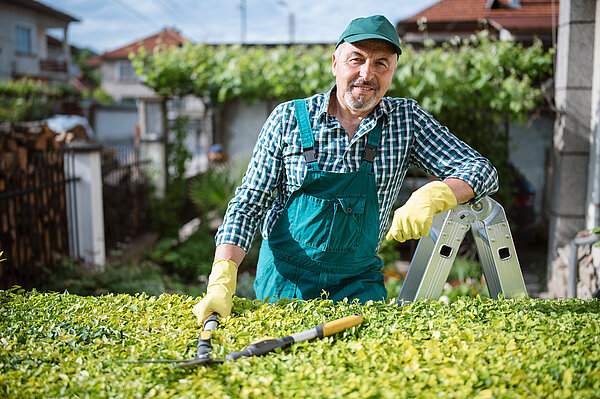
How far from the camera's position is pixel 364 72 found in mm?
2363

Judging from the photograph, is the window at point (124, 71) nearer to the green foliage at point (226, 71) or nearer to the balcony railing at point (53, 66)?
the balcony railing at point (53, 66)

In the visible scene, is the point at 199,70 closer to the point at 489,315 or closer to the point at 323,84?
the point at 323,84

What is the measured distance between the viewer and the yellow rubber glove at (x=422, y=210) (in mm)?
2002

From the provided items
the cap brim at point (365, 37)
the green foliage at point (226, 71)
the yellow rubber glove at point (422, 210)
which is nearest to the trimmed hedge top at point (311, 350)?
the yellow rubber glove at point (422, 210)

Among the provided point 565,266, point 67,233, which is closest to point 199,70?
point 67,233

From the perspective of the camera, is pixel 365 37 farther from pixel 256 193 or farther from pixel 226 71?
pixel 226 71

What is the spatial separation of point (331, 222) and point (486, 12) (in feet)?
34.0

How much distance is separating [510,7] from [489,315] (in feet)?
34.6

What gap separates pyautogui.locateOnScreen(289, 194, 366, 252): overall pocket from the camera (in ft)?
7.70

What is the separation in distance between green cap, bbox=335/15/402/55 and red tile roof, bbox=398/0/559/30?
6754mm

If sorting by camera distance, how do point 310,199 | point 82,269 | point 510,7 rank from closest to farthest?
point 310,199
point 82,269
point 510,7

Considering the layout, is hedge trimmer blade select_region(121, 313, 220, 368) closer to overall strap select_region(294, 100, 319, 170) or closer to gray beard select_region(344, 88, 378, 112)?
overall strap select_region(294, 100, 319, 170)

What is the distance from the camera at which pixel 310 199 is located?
237 cm

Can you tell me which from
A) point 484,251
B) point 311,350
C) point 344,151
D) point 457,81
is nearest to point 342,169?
point 344,151
